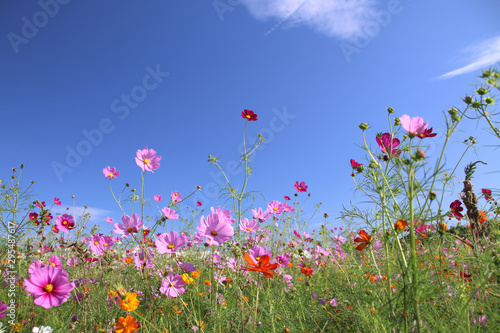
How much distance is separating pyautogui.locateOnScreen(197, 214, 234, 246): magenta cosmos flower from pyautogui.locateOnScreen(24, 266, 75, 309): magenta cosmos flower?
0.56 meters

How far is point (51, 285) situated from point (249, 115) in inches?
62.9

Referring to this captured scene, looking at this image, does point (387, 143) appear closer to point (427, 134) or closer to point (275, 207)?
point (427, 134)

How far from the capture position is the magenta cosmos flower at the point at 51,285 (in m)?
1.08

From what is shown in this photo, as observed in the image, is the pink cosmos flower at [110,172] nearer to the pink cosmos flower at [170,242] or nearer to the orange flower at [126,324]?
the pink cosmos flower at [170,242]

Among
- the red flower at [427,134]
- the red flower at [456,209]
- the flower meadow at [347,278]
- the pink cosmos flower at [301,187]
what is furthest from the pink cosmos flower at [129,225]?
the pink cosmos flower at [301,187]

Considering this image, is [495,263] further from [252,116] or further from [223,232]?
[252,116]

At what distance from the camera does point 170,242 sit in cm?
143

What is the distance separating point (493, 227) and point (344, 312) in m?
1.00

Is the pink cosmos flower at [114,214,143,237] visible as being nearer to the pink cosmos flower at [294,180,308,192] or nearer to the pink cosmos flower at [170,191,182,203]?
the pink cosmos flower at [170,191,182,203]

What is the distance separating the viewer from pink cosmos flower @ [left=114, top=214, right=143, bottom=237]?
147 centimetres

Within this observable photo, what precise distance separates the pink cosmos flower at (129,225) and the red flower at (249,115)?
3.64 feet

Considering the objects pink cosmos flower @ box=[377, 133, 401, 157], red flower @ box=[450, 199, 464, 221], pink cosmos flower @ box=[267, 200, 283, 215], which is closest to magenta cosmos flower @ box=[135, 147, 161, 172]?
pink cosmos flower @ box=[267, 200, 283, 215]

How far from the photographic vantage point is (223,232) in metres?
1.27

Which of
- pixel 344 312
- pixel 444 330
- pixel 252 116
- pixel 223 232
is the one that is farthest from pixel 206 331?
pixel 252 116
